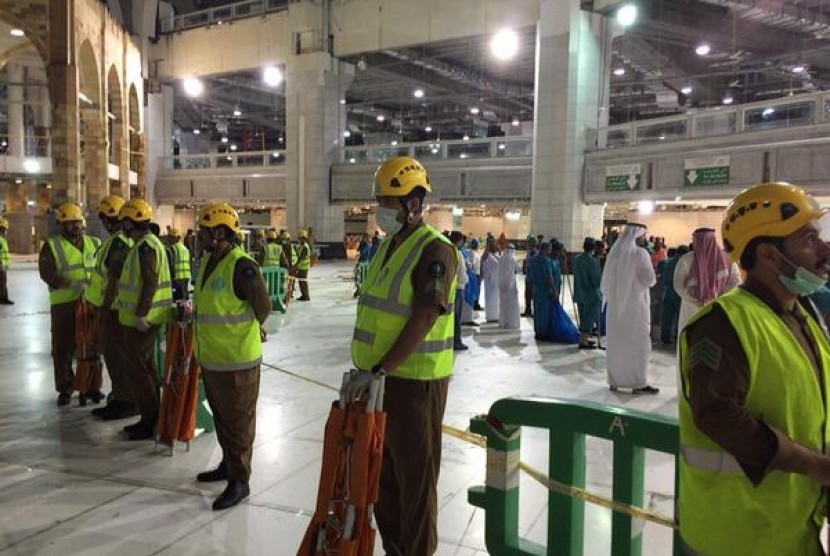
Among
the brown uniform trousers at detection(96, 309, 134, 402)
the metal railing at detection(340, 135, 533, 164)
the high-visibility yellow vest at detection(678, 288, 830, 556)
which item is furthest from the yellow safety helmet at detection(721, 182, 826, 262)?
the metal railing at detection(340, 135, 533, 164)

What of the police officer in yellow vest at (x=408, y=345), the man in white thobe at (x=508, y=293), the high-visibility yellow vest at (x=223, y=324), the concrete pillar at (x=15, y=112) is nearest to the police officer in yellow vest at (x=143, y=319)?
the high-visibility yellow vest at (x=223, y=324)

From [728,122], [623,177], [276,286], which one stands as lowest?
[276,286]

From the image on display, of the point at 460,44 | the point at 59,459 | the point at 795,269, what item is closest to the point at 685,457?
the point at 795,269

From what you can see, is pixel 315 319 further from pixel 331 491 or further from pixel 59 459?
pixel 331 491

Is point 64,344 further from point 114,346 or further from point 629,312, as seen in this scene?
point 629,312

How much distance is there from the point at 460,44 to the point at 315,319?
14.9 m

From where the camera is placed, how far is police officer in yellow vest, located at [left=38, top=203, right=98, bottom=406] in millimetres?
6164

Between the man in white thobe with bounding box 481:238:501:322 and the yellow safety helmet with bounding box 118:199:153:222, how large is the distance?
7.23 metres

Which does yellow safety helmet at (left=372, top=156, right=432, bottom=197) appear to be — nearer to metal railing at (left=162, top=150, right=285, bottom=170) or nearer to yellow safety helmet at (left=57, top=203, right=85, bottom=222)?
yellow safety helmet at (left=57, top=203, right=85, bottom=222)

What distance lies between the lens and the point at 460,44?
23609 millimetres

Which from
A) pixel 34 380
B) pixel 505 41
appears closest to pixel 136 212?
pixel 34 380

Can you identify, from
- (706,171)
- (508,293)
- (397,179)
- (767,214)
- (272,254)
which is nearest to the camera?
(767,214)

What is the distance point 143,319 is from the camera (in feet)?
16.8

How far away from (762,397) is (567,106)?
18638 mm
